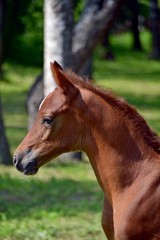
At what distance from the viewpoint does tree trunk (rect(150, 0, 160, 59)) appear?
94.3 feet

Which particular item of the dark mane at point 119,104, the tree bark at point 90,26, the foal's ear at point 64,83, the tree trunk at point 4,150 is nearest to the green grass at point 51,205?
the tree trunk at point 4,150

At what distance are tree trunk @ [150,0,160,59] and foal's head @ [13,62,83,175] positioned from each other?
22016mm

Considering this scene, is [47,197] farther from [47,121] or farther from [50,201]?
[47,121]

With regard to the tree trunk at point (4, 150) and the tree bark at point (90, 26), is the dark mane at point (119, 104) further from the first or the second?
the tree trunk at point (4, 150)

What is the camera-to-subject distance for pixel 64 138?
18.3 feet

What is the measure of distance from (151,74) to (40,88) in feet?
61.9

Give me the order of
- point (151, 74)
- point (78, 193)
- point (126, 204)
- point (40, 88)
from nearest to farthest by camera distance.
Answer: point (126, 204), point (78, 193), point (40, 88), point (151, 74)

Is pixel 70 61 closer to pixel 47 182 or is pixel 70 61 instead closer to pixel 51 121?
pixel 47 182

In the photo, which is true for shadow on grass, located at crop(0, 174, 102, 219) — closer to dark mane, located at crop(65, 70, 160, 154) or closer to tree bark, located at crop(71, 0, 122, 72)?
tree bark, located at crop(71, 0, 122, 72)

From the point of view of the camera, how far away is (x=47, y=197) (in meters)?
10.9

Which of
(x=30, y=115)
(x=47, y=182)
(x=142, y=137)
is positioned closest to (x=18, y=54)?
(x=30, y=115)

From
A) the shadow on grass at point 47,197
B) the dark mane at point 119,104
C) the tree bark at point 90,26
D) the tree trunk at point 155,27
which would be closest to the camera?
the dark mane at point 119,104

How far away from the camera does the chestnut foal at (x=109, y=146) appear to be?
5.50 meters

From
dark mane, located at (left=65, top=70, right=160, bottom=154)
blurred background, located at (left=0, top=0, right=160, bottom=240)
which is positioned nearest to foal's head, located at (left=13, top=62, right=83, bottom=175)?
dark mane, located at (left=65, top=70, right=160, bottom=154)
